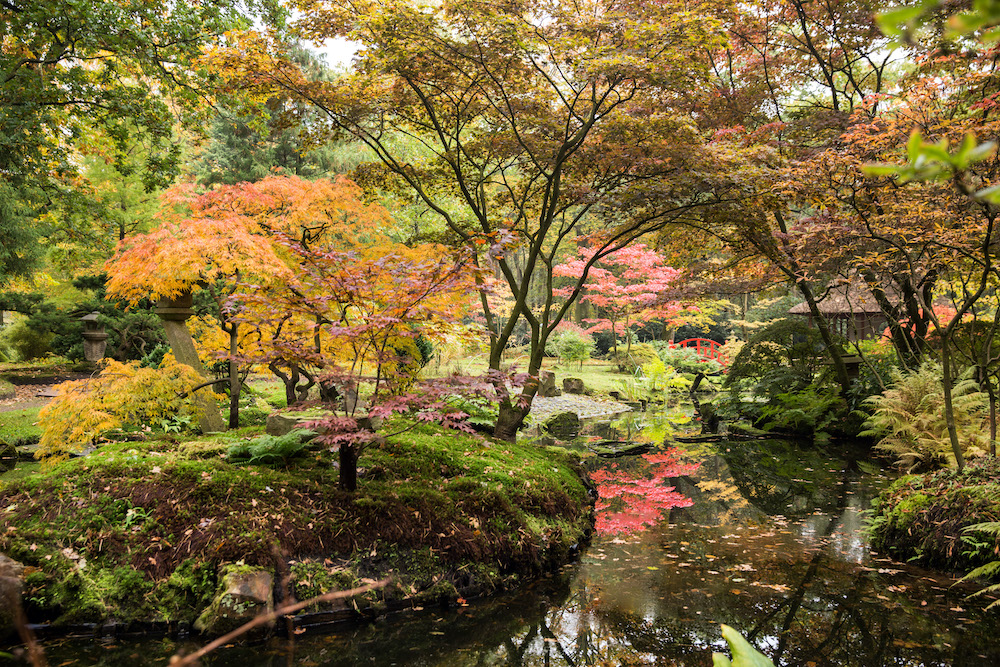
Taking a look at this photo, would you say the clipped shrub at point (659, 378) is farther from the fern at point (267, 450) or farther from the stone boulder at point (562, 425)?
the fern at point (267, 450)

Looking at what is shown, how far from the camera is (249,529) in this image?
3801 millimetres

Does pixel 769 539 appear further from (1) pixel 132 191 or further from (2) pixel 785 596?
(1) pixel 132 191

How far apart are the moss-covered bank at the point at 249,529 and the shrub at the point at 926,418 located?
4314 mm

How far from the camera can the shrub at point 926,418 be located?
611 cm

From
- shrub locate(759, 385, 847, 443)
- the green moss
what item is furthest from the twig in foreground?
shrub locate(759, 385, 847, 443)

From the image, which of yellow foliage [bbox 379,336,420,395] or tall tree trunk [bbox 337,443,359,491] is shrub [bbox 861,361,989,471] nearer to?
yellow foliage [bbox 379,336,420,395]

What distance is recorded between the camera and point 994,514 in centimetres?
390

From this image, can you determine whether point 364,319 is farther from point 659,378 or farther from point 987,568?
point 659,378

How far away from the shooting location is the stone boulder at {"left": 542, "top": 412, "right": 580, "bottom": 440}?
9.68 metres

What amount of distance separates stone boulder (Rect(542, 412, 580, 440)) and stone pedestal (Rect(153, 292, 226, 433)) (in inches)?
202

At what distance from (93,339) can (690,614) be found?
13.6 m

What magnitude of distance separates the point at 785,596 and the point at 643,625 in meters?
1.06

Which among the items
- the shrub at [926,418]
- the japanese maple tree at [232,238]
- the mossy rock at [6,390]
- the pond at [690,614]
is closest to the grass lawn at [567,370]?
the japanese maple tree at [232,238]

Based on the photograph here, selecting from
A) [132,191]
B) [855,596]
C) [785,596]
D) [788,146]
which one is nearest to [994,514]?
[855,596]
